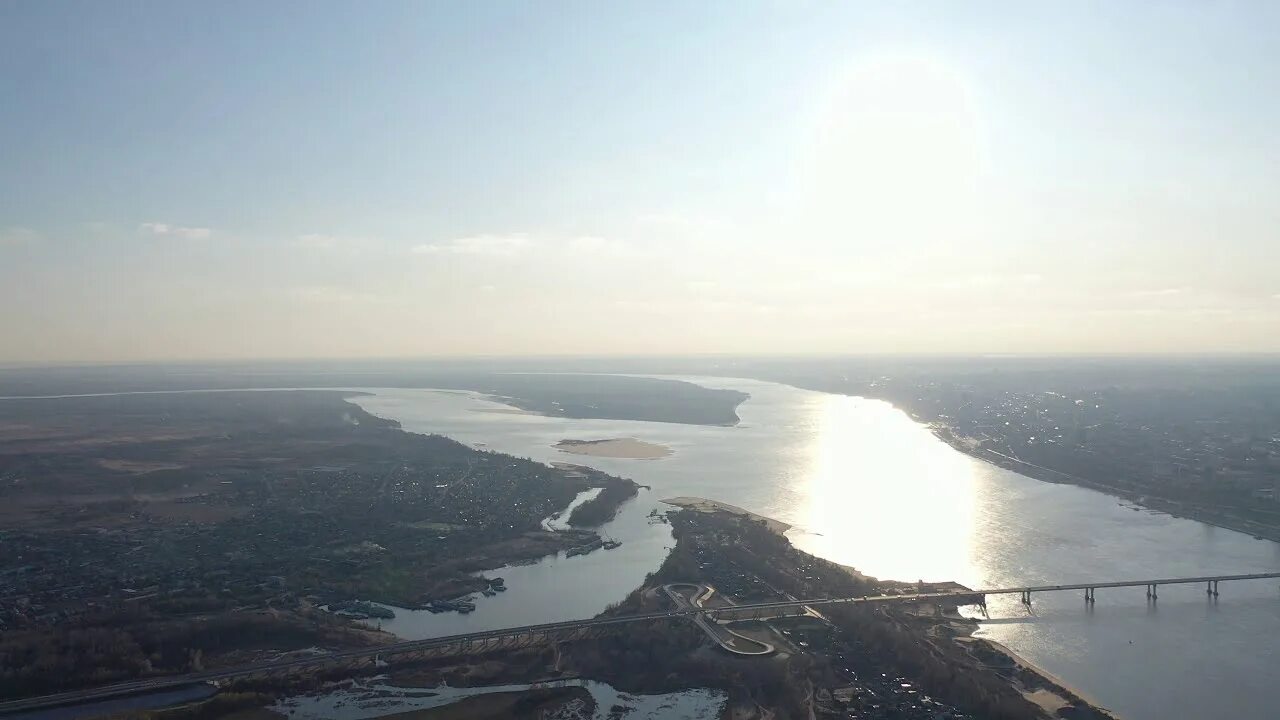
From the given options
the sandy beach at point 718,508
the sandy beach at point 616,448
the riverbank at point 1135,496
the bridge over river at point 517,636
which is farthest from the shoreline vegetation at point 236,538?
the riverbank at point 1135,496

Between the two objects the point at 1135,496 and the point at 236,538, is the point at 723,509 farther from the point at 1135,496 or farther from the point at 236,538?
the point at 1135,496

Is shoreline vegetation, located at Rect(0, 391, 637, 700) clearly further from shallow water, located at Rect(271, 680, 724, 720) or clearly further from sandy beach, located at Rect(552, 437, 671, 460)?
sandy beach, located at Rect(552, 437, 671, 460)

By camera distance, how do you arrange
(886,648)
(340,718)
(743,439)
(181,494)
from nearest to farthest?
(340,718) → (886,648) → (181,494) → (743,439)

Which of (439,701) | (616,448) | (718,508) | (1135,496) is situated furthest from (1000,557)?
(616,448)

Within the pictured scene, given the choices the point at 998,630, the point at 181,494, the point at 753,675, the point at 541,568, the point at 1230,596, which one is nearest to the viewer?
the point at 753,675

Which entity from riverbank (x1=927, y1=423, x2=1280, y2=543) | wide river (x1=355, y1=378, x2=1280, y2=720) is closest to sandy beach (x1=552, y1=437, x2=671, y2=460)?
wide river (x1=355, y1=378, x2=1280, y2=720)

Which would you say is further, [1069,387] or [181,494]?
[1069,387]

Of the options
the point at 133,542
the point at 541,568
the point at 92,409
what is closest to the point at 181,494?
the point at 133,542

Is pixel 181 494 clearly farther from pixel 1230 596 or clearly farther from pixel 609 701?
pixel 1230 596
